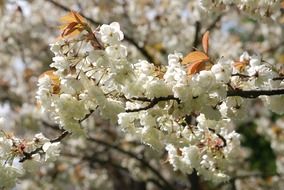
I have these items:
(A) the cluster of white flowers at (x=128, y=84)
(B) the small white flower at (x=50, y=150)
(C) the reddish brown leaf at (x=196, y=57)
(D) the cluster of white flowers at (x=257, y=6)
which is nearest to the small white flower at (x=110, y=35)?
(A) the cluster of white flowers at (x=128, y=84)

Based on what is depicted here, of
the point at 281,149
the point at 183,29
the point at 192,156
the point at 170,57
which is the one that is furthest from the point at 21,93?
the point at 170,57

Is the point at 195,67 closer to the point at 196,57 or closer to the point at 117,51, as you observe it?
the point at 196,57

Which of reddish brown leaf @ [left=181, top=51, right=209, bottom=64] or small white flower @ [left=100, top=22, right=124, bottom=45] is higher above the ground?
small white flower @ [left=100, top=22, right=124, bottom=45]

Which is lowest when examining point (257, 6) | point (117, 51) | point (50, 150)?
point (50, 150)

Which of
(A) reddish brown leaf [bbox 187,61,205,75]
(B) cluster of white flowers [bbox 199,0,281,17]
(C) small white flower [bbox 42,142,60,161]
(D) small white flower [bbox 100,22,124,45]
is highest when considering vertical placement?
(B) cluster of white flowers [bbox 199,0,281,17]

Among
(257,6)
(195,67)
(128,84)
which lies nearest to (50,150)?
(128,84)

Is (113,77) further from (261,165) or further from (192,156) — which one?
(261,165)

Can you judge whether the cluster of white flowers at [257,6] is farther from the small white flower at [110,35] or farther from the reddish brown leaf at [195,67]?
the small white flower at [110,35]

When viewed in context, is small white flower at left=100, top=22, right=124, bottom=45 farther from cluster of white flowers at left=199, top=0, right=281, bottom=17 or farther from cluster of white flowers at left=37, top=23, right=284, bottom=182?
cluster of white flowers at left=199, top=0, right=281, bottom=17

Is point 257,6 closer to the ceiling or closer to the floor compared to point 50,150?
closer to the ceiling

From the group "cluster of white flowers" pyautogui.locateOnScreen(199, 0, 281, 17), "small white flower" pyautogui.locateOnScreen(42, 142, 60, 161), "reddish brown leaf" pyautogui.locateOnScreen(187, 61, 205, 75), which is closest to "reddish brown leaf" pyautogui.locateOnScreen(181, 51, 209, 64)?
"reddish brown leaf" pyautogui.locateOnScreen(187, 61, 205, 75)

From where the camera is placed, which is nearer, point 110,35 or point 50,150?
point 110,35
